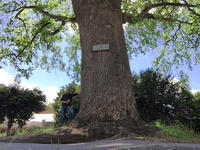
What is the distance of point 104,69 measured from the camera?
7.58 metres

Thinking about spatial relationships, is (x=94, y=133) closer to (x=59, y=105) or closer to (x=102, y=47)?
(x=102, y=47)

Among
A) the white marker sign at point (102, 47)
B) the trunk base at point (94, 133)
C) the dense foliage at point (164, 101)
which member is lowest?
the trunk base at point (94, 133)

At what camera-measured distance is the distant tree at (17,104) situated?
16359mm

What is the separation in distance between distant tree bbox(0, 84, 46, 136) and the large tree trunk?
32.5 feet

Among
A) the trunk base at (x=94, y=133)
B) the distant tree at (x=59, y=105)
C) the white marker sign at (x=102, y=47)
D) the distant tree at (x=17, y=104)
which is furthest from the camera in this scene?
the distant tree at (x=17, y=104)

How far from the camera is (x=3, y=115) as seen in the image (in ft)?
53.9

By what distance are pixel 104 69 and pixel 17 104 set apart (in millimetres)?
10916

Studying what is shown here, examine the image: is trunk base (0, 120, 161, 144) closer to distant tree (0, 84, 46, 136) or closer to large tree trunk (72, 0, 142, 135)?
large tree trunk (72, 0, 142, 135)

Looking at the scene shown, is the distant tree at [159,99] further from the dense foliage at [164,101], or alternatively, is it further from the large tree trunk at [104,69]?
the large tree trunk at [104,69]

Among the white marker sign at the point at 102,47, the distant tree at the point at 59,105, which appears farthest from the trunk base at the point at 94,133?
the distant tree at the point at 59,105

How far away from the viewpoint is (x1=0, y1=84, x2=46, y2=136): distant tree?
16.4 m

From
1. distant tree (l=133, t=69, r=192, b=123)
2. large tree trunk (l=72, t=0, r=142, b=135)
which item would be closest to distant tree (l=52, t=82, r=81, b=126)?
distant tree (l=133, t=69, r=192, b=123)

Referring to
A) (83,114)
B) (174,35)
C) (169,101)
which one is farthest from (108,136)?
(174,35)

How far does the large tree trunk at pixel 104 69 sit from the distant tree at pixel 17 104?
32.5 feet
